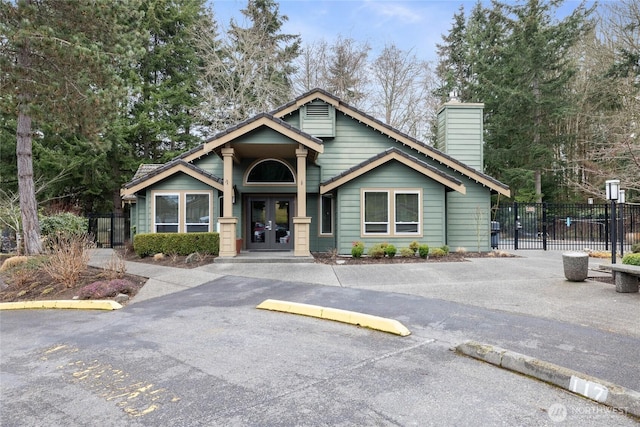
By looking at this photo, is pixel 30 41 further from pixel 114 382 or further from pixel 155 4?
pixel 155 4

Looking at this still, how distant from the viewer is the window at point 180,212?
14.6m

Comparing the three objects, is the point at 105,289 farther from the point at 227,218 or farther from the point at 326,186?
the point at 326,186

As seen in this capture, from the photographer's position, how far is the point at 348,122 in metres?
15.8

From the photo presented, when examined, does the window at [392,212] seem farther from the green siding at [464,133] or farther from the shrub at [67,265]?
the shrub at [67,265]

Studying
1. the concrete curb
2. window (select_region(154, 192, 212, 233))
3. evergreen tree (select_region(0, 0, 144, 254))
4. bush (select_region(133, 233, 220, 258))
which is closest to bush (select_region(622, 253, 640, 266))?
the concrete curb

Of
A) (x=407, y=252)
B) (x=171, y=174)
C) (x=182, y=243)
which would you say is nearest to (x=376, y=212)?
(x=407, y=252)

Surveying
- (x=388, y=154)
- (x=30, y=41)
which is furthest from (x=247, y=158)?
(x=30, y=41)

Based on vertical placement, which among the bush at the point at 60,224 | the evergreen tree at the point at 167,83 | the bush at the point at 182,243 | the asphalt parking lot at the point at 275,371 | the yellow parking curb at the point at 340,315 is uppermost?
the evergreen tree at the point at 167,83

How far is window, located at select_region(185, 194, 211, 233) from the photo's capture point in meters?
14.7

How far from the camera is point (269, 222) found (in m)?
15.4

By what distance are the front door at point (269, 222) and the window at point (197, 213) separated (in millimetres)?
1679

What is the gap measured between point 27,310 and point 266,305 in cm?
530

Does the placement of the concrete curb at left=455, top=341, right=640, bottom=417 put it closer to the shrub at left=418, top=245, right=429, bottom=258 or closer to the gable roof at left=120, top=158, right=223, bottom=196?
the shrub at left=418, top=245, right=429, bottom=258

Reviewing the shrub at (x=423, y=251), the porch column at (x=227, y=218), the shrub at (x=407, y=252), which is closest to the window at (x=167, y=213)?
the porch column at (x=227, y=218)
